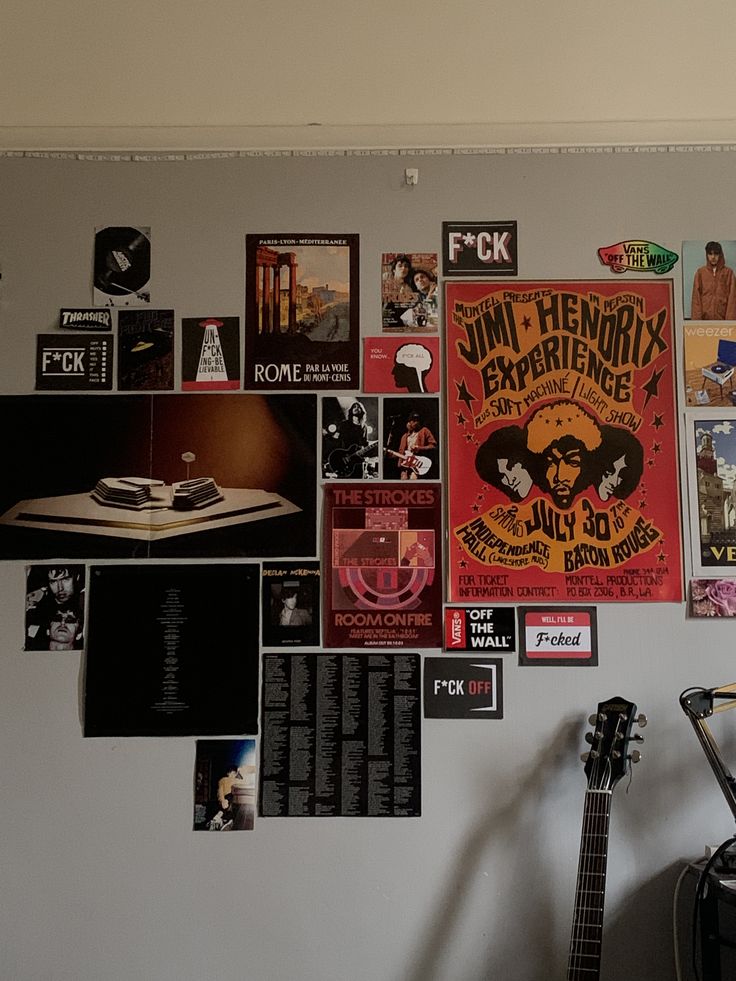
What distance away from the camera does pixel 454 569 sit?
188cm

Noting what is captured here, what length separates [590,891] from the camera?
1.66m

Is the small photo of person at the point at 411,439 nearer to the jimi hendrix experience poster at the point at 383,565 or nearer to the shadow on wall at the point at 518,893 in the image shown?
the jimi hendrix experience poster at the point at 383,565

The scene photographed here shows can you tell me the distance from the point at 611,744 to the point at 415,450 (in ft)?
2.54

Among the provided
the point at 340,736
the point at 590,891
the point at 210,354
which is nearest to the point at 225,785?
the point at 340,736

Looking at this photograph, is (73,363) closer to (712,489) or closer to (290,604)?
(290,604)

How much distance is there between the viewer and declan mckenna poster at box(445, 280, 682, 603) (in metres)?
1.88

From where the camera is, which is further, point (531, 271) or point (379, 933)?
point (531, 271)

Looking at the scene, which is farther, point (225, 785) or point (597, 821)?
point (225, 785)

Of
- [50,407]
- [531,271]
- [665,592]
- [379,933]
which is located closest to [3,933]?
[379,933]

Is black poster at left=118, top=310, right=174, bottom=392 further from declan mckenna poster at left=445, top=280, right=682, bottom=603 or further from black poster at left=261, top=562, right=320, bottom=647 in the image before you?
declan mckenna poster at left=445, top=280, right=682, bottom=603

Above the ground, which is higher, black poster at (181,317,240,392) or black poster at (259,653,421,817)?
black poster at (181,317,240,392)

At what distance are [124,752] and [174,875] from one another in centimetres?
29

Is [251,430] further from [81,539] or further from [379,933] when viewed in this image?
[379,933]

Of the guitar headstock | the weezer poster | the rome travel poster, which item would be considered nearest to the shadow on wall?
the guitar headstock
